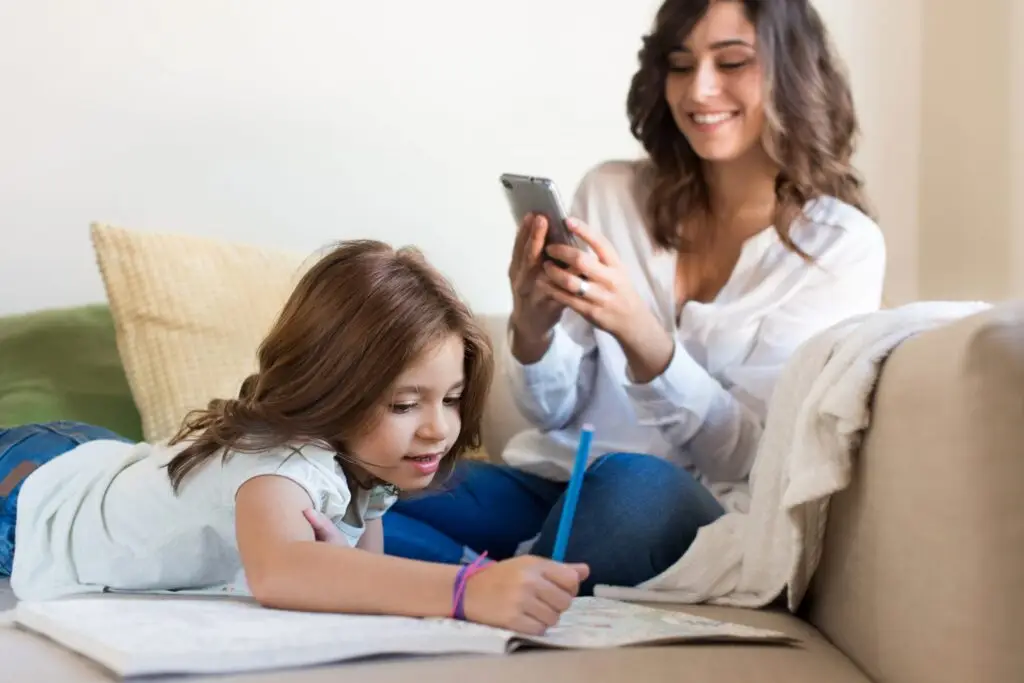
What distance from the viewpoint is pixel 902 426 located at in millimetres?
804

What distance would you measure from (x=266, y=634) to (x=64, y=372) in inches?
36.0

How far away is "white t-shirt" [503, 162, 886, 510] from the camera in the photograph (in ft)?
4.30

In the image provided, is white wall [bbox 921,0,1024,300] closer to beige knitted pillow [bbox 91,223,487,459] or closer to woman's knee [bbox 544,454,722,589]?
woman's knee [bbox 544,454,722,589]

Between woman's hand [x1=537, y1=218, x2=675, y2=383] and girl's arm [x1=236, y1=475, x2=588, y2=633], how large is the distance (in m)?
0.42

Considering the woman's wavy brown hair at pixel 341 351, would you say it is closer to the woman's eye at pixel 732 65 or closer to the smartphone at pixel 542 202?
the smartphone at pixel 542 202

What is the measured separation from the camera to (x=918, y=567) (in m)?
0.77

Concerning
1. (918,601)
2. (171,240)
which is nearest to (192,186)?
(171,240)

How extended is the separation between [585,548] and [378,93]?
1.06 meters

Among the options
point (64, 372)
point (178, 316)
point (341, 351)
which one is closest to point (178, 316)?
point (178, 316)

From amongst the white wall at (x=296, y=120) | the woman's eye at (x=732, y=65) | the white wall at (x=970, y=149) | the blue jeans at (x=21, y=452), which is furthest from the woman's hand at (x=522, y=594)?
the white wall at (x=970, y=149)

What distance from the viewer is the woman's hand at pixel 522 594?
83 cm

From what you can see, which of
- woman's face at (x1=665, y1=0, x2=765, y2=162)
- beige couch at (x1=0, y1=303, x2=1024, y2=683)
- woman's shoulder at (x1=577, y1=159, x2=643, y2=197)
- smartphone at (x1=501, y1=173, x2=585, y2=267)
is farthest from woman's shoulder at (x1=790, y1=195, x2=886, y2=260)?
beige couch at (x1=0, y1=303, x2=1024, y2=683)

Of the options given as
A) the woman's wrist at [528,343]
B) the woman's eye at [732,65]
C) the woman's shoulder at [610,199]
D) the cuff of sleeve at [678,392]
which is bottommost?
the cuff of sleeve at [678,392]

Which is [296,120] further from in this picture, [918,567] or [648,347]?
[918,567]
